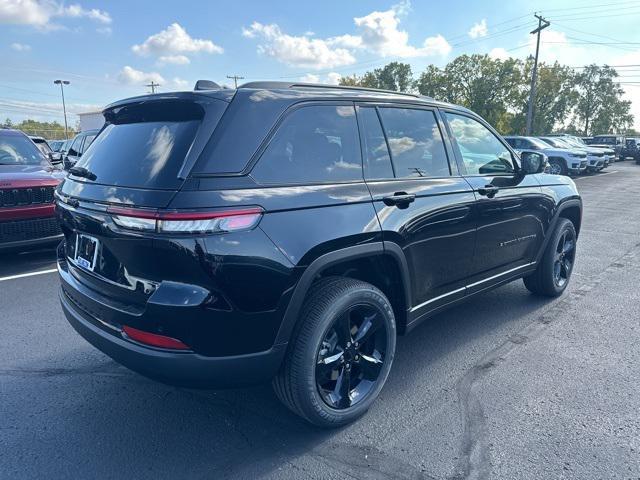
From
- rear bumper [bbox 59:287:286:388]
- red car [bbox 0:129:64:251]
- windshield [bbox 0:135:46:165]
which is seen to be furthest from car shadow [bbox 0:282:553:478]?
windshield [bbox 0:135:46:165]

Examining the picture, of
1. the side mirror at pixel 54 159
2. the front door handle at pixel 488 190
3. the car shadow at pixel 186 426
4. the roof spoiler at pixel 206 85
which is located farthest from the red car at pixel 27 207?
the front door handle at pixel 488 190

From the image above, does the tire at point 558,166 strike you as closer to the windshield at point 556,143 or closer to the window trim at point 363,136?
the windshield at point 556,143

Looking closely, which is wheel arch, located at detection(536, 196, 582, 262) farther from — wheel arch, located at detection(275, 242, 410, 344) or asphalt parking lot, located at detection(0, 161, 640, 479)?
wheel arch, located at detection(275, 242, 410, 344)

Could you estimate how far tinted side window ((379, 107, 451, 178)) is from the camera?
10.1ft

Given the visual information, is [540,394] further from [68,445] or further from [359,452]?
[68,445]

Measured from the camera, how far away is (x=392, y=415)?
285 cm

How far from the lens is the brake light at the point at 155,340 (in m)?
2.19

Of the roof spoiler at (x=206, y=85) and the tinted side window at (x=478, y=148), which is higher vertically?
the roof spoiler at (x=206, y=85)

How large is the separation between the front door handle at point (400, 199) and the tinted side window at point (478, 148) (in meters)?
0.89

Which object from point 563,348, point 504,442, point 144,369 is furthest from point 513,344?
point 144,369

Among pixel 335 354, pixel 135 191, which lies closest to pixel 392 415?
pixel 335 354

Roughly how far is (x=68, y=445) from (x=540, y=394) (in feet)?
9.28

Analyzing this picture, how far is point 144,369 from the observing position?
2260 mm

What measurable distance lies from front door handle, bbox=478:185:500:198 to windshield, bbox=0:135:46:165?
20.4 feet
